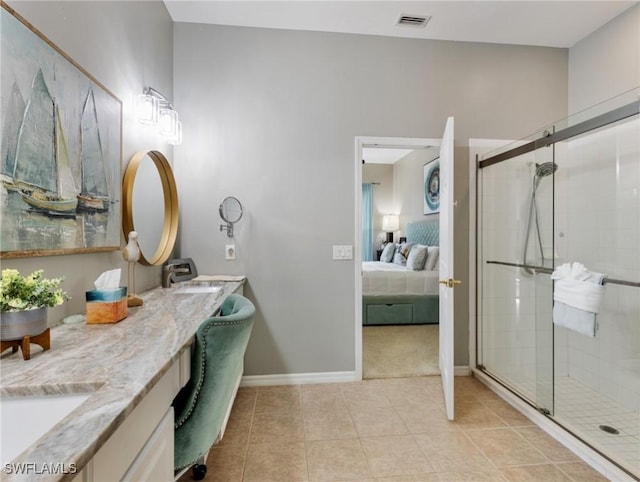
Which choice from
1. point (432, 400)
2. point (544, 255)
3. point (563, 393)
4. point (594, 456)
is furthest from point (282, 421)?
point (544, 255)

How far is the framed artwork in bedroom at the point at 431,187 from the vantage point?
5.02 m

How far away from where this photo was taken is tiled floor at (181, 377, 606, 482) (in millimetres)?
1646

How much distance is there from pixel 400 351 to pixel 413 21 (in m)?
2.93

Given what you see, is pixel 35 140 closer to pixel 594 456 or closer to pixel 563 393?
pixel 594 456

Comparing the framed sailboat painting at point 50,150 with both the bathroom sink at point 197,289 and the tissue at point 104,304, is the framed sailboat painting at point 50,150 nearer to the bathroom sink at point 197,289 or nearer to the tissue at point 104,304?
the tissue at point 104,304

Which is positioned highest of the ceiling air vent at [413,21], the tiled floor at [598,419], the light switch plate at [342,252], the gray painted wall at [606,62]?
the ceiling air vent at [413,21]

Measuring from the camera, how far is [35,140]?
113 cm

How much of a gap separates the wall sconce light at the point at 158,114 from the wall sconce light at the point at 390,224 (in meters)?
5.35

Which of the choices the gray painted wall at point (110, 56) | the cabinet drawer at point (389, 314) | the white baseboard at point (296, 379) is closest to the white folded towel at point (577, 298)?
the white baseboard at point (296, 379)

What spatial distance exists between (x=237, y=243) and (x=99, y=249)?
3.73ft

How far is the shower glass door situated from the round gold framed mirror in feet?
8.31

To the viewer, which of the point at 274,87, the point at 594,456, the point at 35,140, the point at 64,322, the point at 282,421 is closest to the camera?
the point at 35,140

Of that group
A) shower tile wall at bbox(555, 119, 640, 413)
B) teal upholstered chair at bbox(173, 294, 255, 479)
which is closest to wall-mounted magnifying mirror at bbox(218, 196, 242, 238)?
teal upholstered chair at bbox(173, 294, 255, 479)

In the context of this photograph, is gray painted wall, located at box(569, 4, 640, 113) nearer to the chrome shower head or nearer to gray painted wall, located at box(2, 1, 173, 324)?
the chrome shower head
